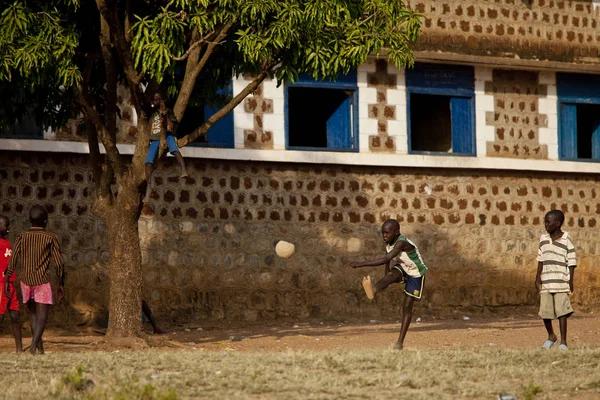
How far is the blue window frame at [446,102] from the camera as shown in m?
19.3

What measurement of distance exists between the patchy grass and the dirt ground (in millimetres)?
2133

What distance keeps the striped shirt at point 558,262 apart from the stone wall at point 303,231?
251 inches

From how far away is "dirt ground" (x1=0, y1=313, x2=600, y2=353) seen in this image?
13.4 m

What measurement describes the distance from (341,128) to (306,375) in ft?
32.3

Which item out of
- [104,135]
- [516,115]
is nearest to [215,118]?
[104,135]

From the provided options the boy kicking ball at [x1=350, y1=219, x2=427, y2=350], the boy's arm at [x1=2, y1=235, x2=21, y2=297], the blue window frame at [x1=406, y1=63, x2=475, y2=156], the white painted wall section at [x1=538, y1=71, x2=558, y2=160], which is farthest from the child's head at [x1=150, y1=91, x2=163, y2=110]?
the white painted wall section at [x1=538, y1=71, x2=558, y2=160]

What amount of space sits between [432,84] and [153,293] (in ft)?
19.0

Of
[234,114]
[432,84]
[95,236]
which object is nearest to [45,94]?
[95,236]

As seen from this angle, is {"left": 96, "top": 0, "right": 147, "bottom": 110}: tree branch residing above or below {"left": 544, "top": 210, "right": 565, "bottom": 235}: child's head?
above

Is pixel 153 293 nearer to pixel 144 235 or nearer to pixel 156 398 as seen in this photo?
pixel 144 235

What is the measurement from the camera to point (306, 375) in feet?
30.6

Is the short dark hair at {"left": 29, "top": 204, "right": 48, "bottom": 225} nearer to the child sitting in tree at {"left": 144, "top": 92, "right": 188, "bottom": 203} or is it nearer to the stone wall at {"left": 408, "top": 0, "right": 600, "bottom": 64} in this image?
the child sitting in tree at {"left": 144, "top": 92, "right": 188, "bottom": 203}

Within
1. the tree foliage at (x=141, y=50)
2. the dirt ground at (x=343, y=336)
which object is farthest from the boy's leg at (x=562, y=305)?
the tree foliage at (x=141, y=50)

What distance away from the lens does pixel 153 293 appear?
666 inches
